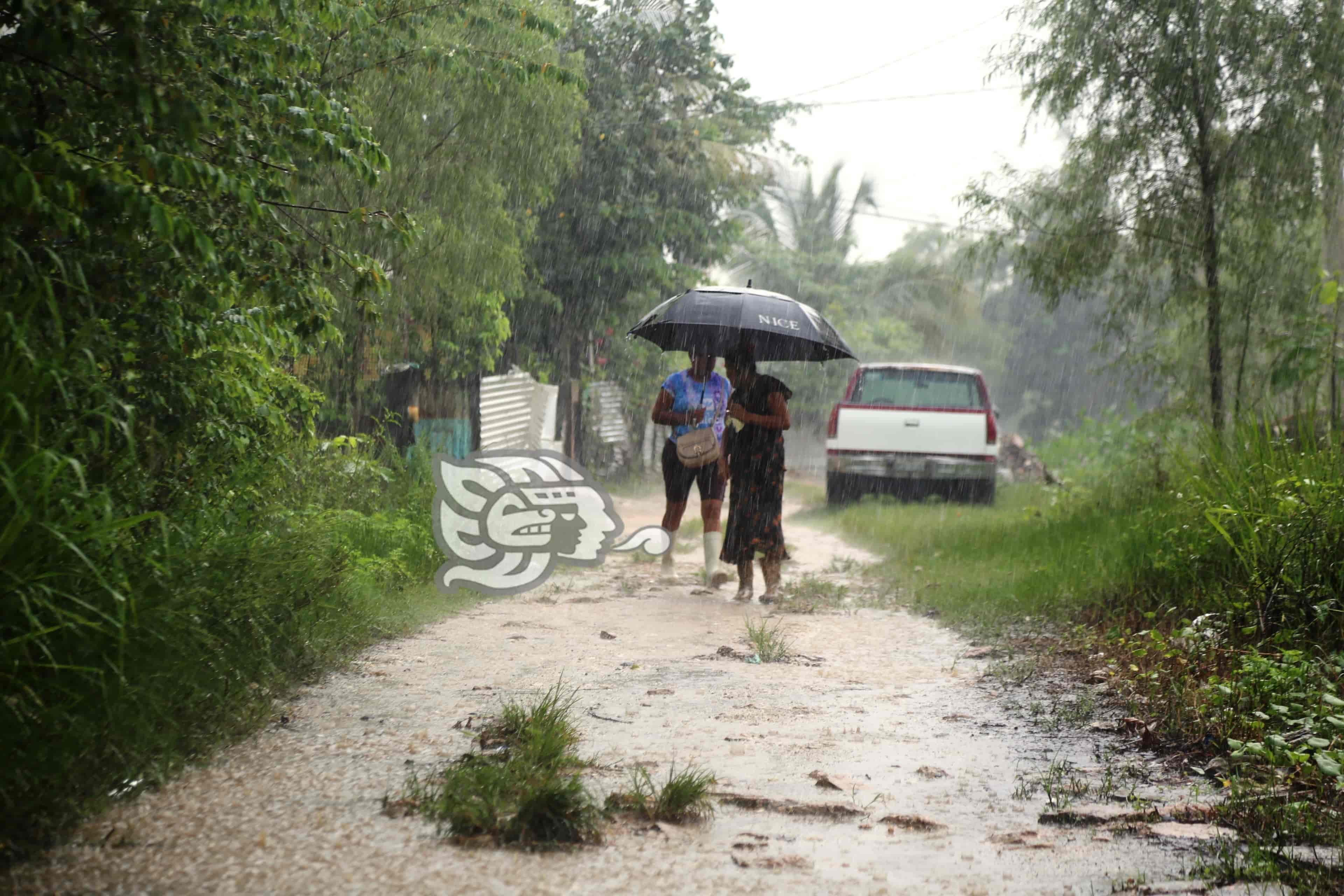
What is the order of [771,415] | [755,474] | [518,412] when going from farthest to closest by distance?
[518,412] < [755,474] < [771,415]

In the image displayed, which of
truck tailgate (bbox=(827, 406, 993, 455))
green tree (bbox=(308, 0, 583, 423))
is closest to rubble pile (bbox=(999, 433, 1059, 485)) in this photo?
truck tailgate (bbox=(827, 406, 993, 455))

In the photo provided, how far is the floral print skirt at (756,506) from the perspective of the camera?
7.96 meters

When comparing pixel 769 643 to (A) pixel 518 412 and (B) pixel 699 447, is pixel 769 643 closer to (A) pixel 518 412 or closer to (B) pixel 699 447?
(B) pixel 699 447

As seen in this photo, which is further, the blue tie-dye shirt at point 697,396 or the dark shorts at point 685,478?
the dark shorts at point 685,478

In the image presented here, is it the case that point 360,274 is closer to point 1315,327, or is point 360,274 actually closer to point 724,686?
point 724,686

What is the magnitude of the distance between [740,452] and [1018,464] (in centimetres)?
1878

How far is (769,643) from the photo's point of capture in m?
6.02

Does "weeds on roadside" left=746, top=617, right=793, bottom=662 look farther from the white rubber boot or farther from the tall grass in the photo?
the tall grass

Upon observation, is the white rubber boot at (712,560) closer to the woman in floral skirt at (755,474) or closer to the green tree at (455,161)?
the woman in floral skirt at (755,474)

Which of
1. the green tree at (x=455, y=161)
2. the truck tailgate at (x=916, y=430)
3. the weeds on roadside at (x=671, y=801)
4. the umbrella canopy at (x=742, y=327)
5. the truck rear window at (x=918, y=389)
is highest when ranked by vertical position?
the green tree at (x=455, y=161)

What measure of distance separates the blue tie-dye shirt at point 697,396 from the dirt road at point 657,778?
2.16 meters

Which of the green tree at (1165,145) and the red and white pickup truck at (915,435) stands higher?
the green tree at (1165,145)

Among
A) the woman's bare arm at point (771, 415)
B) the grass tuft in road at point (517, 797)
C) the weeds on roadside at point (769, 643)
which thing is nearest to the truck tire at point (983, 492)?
the woman's bare arm at point (771, 415)

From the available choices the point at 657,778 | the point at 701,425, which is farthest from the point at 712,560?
the point at 657,778
